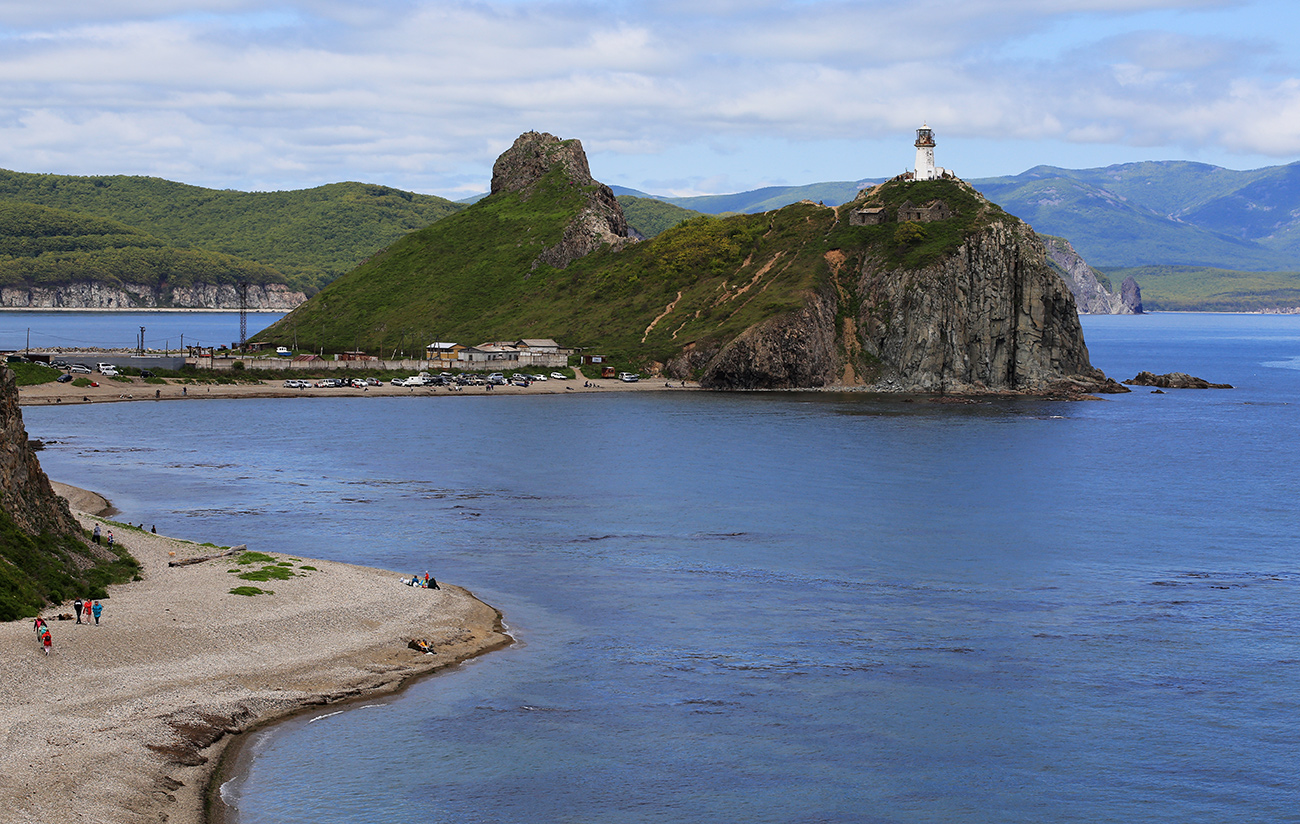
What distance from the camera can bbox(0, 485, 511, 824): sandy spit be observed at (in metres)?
38.3

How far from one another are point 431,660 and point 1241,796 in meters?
35.9

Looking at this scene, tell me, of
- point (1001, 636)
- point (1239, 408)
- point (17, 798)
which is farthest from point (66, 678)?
point (1239, 408)

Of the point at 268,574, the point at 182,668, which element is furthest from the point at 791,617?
the point at 182,668

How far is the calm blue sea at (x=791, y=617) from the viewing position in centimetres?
4275

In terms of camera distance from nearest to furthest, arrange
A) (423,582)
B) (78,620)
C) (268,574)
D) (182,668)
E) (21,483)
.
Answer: (182,668) → (78,620) → (21,483) → (268,574) → (423,582)

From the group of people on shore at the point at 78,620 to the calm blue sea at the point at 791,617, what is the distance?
11.2 m

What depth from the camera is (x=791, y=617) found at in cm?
6500

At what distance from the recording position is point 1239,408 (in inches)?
7328

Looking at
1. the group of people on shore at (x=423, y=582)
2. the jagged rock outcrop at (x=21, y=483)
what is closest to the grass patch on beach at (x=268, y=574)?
the group of people on shore at (x=423, y=582)

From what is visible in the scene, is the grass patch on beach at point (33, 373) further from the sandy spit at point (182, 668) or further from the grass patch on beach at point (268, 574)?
the grass patch on beach at point (268, 574)

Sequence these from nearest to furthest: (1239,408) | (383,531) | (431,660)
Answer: (431,660) → (383,531) → (1239,408)

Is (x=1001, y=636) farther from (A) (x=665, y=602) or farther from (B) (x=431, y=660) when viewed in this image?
(B) (x=431, y=660)

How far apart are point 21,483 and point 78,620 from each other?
12.2 meters

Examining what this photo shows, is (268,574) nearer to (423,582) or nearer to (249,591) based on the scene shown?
(249,591)
